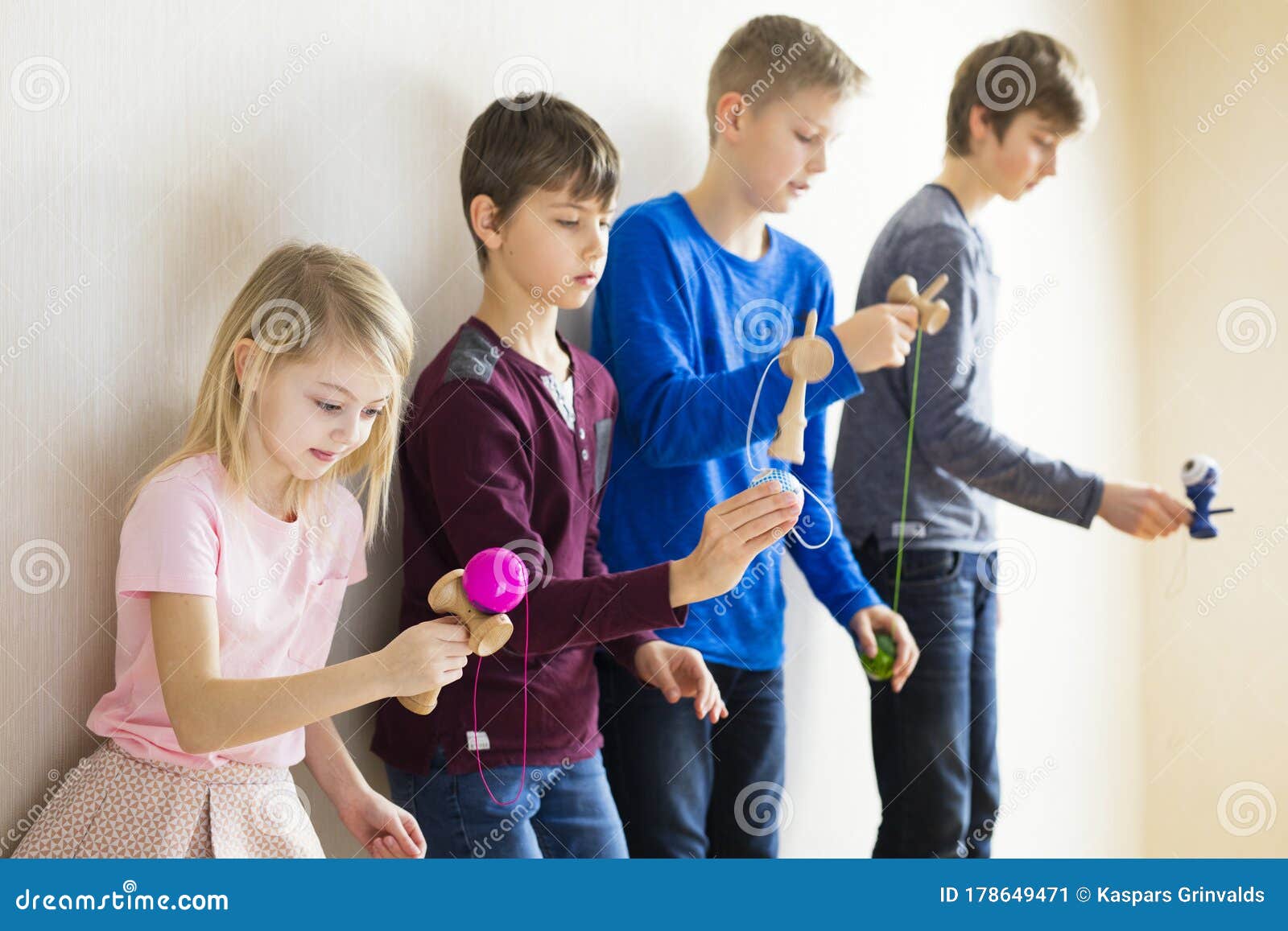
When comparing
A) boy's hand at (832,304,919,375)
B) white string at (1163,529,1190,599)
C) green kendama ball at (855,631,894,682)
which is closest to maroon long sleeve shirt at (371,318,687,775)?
boy's hand at (832,304,919,375)

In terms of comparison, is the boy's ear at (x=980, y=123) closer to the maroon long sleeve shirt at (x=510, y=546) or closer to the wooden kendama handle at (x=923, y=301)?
the wooden kendama handle at (x=923, y=301)

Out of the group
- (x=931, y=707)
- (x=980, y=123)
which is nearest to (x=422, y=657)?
(x=931, y=707)

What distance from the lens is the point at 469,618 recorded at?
0.94 m

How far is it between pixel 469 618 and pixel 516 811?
25 centimetres

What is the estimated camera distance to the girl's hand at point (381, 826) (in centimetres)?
107

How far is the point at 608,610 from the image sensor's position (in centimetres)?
105

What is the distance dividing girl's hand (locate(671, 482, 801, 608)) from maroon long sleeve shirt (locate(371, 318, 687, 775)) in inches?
1.6

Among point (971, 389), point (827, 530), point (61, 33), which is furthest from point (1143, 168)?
point (61, 33)

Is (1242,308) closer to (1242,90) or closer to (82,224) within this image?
(1242,90)

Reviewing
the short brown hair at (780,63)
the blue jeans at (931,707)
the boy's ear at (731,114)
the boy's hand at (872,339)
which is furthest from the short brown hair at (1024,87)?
the blue jeans at (931,707)

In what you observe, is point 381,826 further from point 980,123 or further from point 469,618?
point 980,123

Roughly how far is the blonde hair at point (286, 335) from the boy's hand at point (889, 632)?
645 mm

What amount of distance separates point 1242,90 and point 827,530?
1238mm

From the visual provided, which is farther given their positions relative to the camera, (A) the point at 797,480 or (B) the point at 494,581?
(A) the point at 797,480
